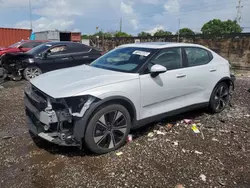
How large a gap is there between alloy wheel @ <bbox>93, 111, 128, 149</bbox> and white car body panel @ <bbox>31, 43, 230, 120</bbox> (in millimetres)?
287

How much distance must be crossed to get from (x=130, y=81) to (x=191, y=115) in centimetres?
222

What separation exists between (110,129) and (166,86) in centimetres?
122

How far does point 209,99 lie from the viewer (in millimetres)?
4859

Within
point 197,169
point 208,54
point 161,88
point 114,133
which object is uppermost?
point 208,54

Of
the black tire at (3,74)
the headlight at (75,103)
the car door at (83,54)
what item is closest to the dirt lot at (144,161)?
the headlight at (75,103)

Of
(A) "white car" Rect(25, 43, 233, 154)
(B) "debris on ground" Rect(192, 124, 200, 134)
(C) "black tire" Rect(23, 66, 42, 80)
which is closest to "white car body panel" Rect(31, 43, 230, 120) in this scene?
(A) "white car" Rect(25, 43, 233, 154)

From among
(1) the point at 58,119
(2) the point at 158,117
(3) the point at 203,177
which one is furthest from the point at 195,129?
(1) the point at 58,119

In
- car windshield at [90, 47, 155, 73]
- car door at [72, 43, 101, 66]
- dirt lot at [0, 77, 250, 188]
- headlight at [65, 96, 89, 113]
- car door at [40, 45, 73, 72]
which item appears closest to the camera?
dirt lot at [0, 77, 250, 188]

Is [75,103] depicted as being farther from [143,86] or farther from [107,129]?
[143,86]

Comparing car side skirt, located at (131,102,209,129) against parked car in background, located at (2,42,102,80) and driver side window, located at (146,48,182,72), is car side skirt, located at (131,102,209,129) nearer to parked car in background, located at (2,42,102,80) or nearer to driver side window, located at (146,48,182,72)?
driver side window, located at (146,48,182,72)

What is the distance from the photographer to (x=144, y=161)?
3232mm

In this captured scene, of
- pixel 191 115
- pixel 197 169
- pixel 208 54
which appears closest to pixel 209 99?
pixel 191 115

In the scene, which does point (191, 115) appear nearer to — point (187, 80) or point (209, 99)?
point (209, 99)

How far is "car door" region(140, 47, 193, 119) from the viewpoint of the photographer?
3.66m
